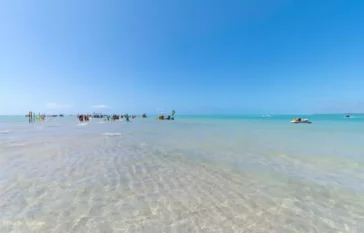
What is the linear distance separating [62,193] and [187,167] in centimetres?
422

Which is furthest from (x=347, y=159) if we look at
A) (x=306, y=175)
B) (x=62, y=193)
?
(x=62, y=193)

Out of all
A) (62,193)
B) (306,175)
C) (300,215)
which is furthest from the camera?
(306,175)

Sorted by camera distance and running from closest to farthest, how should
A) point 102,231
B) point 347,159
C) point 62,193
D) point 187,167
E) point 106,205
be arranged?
point 102,231
point 106,205
point 62,193
point 187,167
point 347,159

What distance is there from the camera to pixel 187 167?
7.30 m

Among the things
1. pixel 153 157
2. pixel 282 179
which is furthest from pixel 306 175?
pixel 153 157

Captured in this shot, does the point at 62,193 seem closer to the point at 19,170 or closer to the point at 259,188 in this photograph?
the point at 19,170

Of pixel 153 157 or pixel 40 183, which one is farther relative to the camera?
pixel 153 157

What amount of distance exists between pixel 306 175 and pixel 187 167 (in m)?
4.32

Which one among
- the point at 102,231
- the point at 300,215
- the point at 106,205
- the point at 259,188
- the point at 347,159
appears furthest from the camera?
the point at 347,159

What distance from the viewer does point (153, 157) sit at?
29.3ft

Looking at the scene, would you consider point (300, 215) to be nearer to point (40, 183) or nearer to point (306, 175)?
point (306, 175)

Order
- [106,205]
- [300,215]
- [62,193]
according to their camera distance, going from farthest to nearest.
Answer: [62,193] < [106,205] < [300,215]

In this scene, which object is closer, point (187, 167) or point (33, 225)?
point (33, 225)

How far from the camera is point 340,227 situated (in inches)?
137
